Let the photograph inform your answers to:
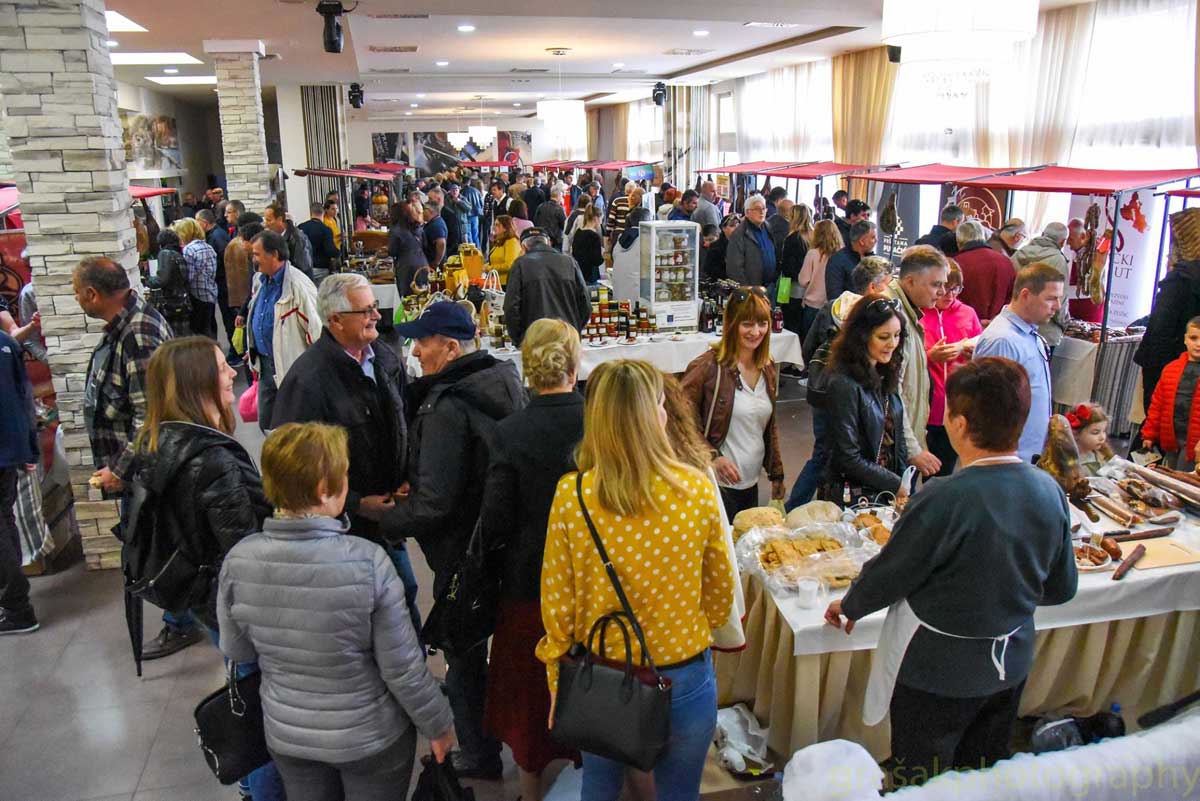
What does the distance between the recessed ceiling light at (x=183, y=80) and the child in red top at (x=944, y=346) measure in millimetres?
12871

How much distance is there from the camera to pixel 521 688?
7.82ft

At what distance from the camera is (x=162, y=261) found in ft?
24.0

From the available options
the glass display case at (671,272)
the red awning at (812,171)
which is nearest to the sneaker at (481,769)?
the glass display case at (671,272)

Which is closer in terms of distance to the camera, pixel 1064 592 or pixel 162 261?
pixel 1064 592

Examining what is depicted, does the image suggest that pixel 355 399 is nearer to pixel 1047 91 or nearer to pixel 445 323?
pixel 445 323

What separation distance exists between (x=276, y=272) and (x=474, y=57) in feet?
29.8

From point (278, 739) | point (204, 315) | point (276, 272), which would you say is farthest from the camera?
point (204, 315)

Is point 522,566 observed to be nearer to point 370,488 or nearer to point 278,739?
point 278,739

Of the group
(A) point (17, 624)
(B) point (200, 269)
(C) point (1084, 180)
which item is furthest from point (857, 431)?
(B) point (200, 269)

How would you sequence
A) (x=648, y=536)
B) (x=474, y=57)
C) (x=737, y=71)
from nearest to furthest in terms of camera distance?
(x=648, y=536) → (x=474, y=57) → (x=737, y=71)

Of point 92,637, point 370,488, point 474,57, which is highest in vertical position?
point 474,57

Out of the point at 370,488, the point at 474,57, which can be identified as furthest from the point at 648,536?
the point at 474,57

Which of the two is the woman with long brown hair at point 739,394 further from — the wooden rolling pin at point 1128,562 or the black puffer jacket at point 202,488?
the black puffer jacket at point 202,488

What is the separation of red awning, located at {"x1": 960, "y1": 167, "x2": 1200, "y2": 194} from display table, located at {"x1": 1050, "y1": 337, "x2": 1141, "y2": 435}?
1.04 m
